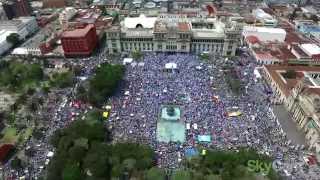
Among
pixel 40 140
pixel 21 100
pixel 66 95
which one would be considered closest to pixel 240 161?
pixel 40 140

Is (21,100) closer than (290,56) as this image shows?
Yes

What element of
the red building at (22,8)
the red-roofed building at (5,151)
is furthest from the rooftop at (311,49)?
the red building at (22,8)

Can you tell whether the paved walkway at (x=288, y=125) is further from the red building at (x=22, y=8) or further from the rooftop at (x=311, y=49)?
the red building at (x=22, y=8)

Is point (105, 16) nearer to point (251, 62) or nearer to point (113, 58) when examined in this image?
point (113, 58)

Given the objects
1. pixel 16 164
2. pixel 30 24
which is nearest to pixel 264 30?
pixel 16 164

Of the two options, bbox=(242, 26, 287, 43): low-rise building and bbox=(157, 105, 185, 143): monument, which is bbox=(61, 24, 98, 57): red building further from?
bbox=(242, 26, 287, 43): low-rise building
